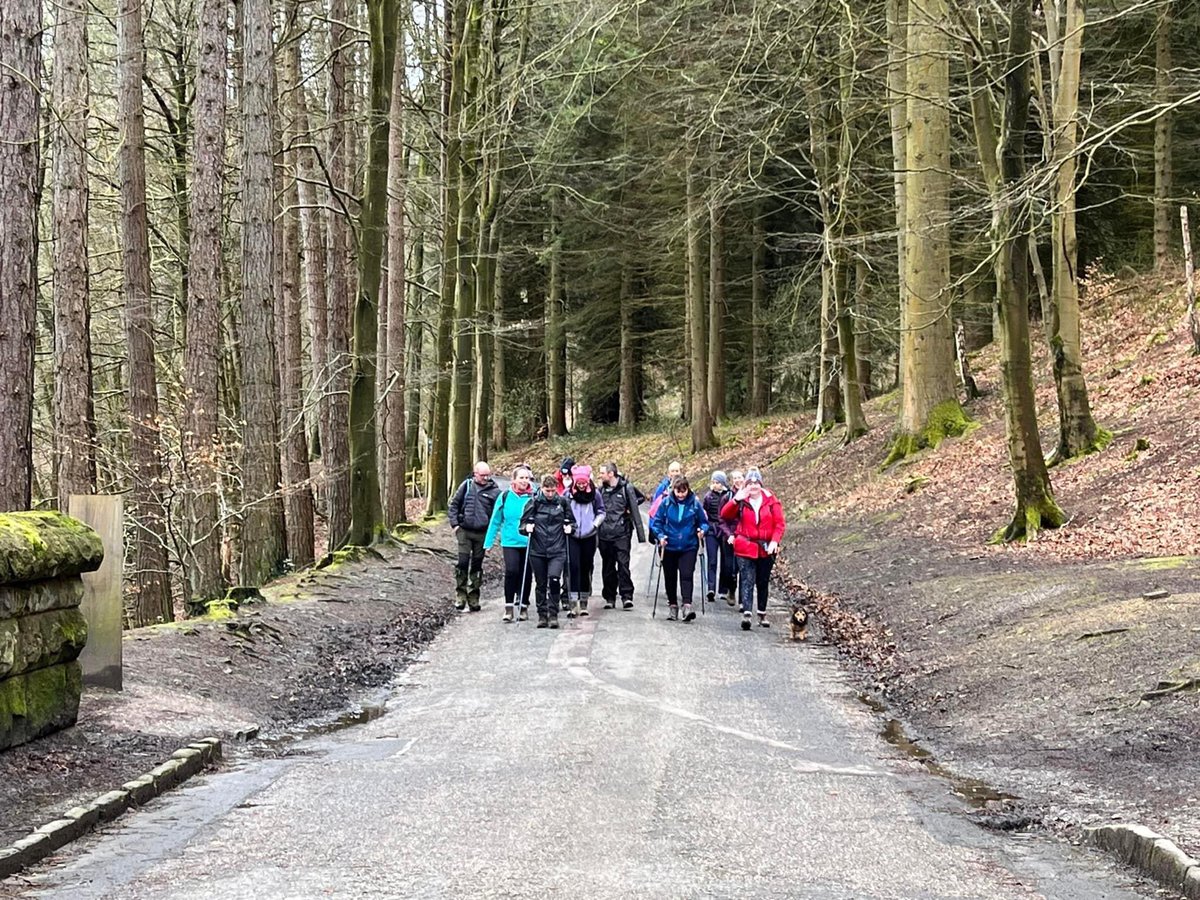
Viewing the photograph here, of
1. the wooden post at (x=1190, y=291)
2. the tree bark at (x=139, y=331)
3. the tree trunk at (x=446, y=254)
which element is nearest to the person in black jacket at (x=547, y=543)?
the tree bark at (x=139, y=331)

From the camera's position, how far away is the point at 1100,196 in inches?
1331

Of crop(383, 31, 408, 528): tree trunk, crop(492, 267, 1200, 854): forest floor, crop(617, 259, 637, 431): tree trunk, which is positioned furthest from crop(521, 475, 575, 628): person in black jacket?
crop(617, 259, 637, 431): tree trunk

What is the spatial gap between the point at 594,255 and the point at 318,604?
1174 inches

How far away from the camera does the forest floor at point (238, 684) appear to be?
753 centimetres

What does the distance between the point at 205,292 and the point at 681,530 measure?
270 inches

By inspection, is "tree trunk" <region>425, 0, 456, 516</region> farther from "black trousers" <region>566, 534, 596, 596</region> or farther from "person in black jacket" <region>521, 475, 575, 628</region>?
"person in black jacket" <region>521, 475, 575, 628</region>

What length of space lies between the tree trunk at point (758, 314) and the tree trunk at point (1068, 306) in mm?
19396

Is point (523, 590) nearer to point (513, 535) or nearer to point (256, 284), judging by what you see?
point (513, 535)

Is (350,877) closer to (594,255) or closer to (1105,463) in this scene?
(1105,463)

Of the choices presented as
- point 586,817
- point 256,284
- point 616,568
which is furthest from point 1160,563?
point 256,284

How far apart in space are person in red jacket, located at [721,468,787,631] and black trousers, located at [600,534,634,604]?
2.09 m

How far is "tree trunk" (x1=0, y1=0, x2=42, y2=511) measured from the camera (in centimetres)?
1112

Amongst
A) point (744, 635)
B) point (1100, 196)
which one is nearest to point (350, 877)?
point (744, 635)

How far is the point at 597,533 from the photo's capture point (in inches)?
652
